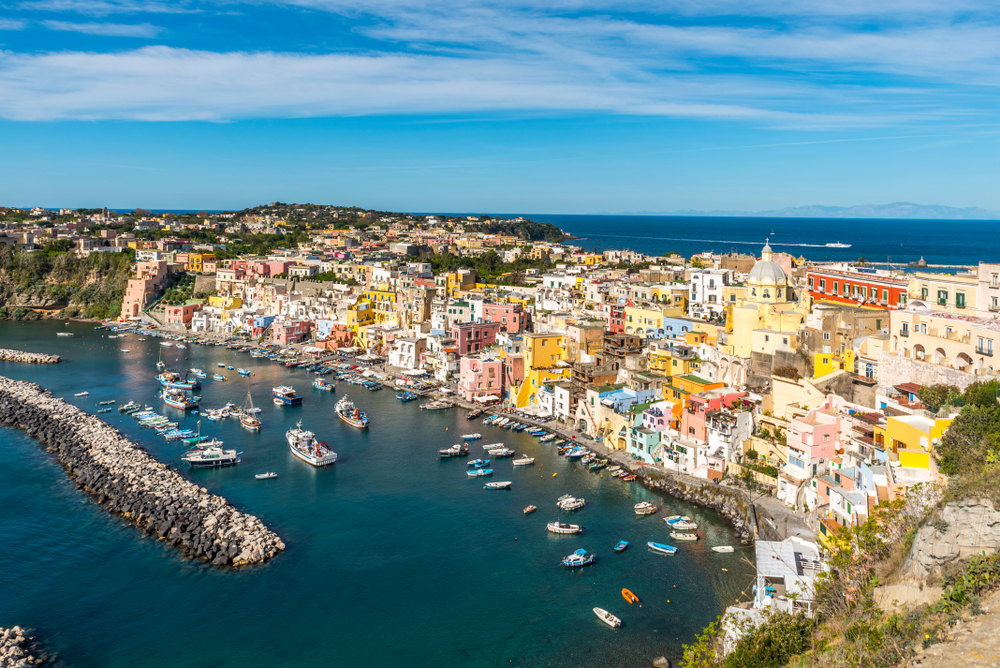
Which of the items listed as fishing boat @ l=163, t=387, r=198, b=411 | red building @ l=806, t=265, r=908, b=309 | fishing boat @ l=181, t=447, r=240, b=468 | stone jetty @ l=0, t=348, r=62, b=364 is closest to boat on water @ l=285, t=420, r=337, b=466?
fishing boat @ l=181, t=447, r=240, b=468

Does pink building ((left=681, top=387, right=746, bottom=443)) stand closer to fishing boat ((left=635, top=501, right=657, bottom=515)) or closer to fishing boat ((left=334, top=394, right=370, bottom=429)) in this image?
fishing boat ((left=635, top=501, right=657, bottom=515))

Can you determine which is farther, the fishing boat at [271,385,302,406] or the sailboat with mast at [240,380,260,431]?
the fishing boat at [271,385,302,406]

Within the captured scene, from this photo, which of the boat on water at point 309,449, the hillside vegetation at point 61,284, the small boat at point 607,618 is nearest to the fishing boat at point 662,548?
the small boat at point 607,618

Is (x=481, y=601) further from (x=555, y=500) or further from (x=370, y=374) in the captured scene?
(x=370, y=374)

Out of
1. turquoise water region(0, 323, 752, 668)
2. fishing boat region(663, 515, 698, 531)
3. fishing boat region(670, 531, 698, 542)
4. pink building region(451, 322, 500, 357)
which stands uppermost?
pink building region(451, 322, 500, 357)

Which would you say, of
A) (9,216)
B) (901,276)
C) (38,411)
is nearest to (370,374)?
(38,411)

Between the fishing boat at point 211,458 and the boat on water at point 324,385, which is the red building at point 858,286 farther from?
the fishing boat at point 211,458
